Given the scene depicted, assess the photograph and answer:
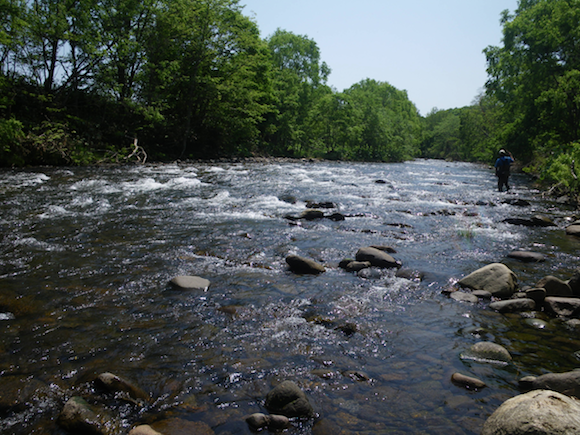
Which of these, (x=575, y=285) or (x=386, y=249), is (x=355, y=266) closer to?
(x=386, y=249)

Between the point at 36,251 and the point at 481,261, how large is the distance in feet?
27.3

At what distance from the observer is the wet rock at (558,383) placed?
9.68ft

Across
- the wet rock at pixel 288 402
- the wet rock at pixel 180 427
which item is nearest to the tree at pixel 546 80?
the wet rock at pixel 288 402

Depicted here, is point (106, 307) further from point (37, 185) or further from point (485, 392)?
point (37, 185)

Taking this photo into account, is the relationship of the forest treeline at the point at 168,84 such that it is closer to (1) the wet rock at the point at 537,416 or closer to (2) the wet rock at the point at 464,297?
(2) the wet rock at the point at 464,297

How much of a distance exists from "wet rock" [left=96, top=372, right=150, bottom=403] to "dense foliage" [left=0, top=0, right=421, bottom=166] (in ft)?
58.8

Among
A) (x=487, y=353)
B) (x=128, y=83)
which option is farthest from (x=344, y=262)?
Answer: (x=128, y=83)

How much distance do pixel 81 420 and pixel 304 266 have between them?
13.2 ft

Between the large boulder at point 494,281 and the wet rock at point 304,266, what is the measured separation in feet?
7.43

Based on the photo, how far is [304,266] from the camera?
20.5 ft

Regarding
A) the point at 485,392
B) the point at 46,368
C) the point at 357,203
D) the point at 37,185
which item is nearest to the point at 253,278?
the point at 46,368

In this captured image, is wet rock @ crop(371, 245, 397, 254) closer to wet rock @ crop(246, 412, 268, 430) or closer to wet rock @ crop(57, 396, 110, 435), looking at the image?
wet rock @ crop(246, 412, 268, 430)

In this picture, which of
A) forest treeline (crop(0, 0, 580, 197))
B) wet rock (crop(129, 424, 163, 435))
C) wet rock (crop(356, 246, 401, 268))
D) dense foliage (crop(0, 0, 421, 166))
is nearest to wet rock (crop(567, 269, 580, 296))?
wet rock (crop(356, 246, 401, 268))

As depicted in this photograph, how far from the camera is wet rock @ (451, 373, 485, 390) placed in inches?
129
